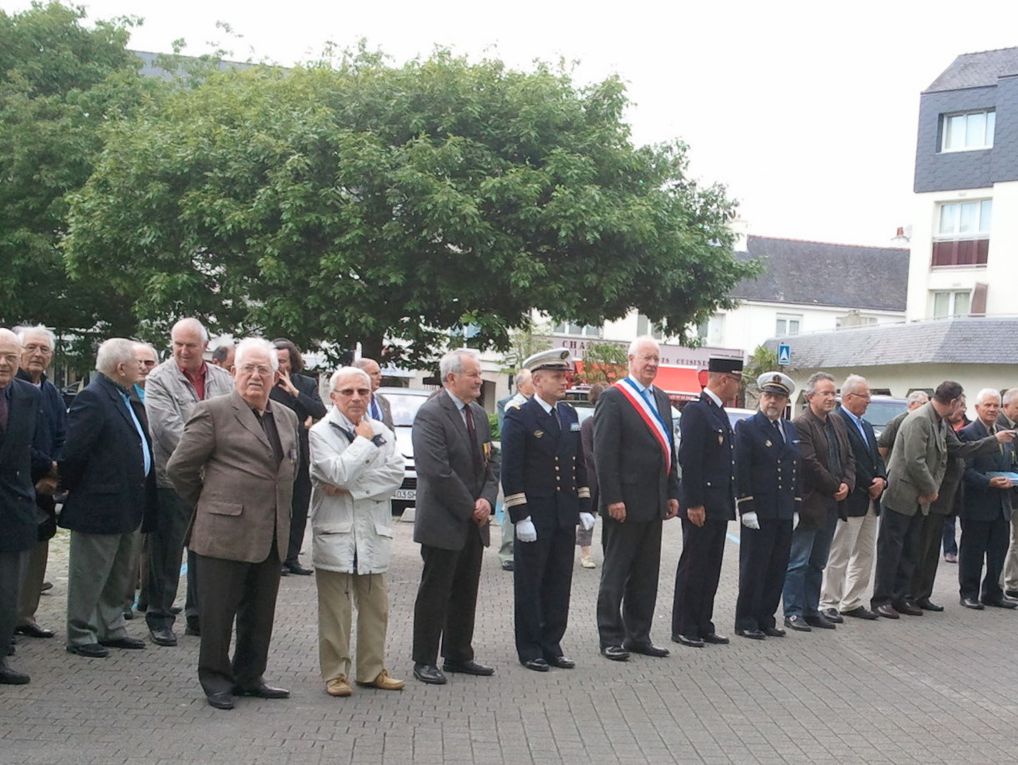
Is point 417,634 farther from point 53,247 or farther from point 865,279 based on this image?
point 865,279

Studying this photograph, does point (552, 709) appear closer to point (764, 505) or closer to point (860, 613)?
point (764, 505)

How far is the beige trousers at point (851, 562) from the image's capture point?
11844 millimetres

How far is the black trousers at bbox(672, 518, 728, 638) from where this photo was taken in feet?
32.8

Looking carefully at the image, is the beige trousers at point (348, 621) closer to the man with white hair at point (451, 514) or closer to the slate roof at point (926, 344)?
the man with white hair at point (451, 514)

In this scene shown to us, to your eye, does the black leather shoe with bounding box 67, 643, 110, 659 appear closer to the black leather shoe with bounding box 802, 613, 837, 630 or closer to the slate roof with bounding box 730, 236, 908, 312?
the black leather shoe with bounding box 802, 613, 837, 630

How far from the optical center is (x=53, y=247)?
111 feet

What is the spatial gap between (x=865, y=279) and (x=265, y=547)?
60.6 metres

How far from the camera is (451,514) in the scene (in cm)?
833

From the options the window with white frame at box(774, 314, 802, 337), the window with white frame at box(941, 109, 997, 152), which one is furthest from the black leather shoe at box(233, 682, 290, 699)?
the window with white frame at box(774, 314, 802, 337)

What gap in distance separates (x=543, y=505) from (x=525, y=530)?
1.00 feet

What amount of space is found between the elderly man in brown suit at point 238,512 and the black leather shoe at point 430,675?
39.8 inches

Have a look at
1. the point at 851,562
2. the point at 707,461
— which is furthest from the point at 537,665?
the point at 851,562

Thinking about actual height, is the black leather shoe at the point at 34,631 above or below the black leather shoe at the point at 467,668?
below

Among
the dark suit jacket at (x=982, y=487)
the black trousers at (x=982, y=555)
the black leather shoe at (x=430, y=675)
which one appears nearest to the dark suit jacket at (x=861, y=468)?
the dark suit jacket at (x=982, y=487)
